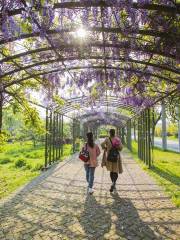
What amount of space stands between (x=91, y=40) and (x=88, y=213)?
2.99m

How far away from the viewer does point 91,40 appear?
5.68 metres

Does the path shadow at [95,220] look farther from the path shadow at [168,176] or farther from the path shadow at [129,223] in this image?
the path shadow at [168,176]

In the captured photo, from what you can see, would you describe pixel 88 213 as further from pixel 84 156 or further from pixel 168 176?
pixel 168 176

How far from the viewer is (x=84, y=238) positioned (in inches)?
167

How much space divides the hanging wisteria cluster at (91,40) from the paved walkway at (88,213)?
8.37 feet

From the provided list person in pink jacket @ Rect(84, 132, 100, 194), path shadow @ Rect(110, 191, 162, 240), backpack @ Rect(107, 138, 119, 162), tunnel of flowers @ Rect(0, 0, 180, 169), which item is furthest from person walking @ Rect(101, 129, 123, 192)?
tunnel of flowers @ Rect(0, 0, 180, 169)

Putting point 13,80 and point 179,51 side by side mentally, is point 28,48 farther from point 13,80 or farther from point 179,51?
point 179,51

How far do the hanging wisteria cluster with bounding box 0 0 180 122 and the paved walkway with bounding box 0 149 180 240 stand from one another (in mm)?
2552

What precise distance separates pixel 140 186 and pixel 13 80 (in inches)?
161

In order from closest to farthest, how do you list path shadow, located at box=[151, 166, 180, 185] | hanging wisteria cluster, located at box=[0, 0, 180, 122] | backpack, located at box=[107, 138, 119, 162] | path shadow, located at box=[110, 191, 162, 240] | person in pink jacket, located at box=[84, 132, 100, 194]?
hanging wisteria cluster, located at box=[0, 0, 180, 122] < path shadow, located at box=[110, 191, 162, 240] < person in pink jacket, located at box=[84, 132, 100, 194] < backpack, located at box=[107, 138, 119, 162] < path shadow, located at box=[151, 166, 180, 185]

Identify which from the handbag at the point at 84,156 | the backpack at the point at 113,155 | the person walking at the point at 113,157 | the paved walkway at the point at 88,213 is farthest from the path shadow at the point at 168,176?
the handbag at the point at 84,156

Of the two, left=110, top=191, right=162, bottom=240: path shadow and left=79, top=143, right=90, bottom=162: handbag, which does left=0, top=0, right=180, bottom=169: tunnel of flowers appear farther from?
left=110, top=191, right=162, bottom=240: path shadow

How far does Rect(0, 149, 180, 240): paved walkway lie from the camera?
14.6ft

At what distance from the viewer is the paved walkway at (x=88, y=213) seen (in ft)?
14.6
